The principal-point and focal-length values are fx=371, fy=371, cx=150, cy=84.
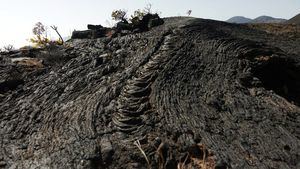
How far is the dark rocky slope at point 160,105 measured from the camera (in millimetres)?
6234

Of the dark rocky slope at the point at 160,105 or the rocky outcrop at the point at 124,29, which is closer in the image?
the dark rocky slope at the point at 160,105

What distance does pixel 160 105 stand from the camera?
287 inches

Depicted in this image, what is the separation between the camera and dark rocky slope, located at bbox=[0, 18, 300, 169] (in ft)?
20.5

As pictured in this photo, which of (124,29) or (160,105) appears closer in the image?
(160,105)

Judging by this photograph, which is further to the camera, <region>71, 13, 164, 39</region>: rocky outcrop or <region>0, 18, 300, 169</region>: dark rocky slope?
<region>71, 13, 164, 39</region>: rocky outcrop

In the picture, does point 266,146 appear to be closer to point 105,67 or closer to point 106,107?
point 106,107

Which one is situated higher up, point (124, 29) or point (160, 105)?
point (124, 29)

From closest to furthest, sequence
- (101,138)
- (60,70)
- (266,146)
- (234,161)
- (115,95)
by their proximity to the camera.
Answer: (234,161) → (266,146) → (101,138) → (115,95) → (60,70)

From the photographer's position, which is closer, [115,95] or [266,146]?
[266,146]

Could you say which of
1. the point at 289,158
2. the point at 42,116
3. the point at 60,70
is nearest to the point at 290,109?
the point at 289,158

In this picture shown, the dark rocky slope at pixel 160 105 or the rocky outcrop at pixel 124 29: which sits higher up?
the rocky outcrop at pixel 124 29

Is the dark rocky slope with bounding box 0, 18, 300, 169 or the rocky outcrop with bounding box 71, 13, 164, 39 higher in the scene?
the rocky outcrop with bounding box 71, 13, 164, 39

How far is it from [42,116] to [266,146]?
452 centimetres

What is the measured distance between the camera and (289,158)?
5957 mm
